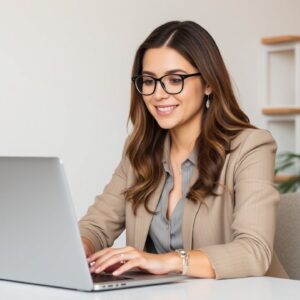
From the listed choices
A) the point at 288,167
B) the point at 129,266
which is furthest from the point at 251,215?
the point at 288,167

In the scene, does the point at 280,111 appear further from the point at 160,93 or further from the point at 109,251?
the point at 109,251

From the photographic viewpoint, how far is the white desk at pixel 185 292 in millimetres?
1590

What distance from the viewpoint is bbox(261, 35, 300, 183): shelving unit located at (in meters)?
4.84

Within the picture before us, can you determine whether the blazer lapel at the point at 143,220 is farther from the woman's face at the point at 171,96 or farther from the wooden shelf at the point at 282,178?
the wooden shelf at the point at 282,178

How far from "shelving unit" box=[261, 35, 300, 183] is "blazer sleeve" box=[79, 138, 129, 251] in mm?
2442

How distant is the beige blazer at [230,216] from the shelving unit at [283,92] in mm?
2492

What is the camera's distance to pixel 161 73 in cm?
227

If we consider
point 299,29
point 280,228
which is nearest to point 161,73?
point 280,228

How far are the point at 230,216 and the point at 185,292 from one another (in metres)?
0.58

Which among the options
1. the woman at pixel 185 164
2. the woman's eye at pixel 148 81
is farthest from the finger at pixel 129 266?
the woman's eye at pixel 148 81

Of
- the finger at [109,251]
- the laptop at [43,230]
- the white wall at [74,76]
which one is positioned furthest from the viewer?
the white wall at [74,76]

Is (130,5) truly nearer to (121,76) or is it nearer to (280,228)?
(121,76)

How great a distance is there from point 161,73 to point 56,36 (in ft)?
5.74

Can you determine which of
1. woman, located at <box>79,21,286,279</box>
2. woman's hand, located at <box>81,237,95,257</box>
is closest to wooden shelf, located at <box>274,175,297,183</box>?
woman, located at <box>79,21,286,279</box>
